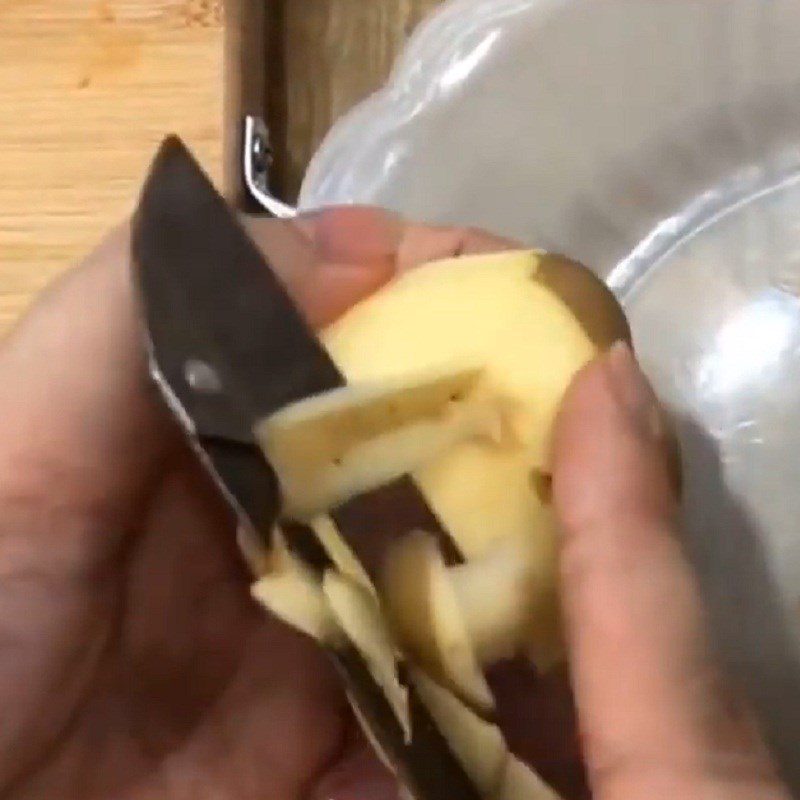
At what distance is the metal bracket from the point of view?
25.3 inches

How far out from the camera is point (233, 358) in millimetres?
389

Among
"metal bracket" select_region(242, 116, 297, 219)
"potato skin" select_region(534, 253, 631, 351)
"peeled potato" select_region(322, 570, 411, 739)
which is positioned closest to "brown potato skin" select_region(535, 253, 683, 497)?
"potato skin" select_region(534, 253, 631, 351)

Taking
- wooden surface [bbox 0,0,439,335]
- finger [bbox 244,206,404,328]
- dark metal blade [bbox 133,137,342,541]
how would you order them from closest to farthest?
dark metal blade [bbox 133,137,342,541], finger [bbox 244,206,404,328], wooden surface [bbox 0,0,439,335]

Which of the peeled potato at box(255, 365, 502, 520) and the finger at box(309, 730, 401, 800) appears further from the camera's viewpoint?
the finger at box(309, 730, 401, 800)

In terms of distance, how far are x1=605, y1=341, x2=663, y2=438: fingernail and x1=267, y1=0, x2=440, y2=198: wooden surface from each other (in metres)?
0.31

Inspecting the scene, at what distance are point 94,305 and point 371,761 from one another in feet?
0.68

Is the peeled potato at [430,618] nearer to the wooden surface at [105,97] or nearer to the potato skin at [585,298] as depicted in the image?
the potato skin at [585,298]

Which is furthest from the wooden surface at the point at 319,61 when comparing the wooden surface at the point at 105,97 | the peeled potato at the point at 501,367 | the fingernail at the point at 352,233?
the peeled potato at the point at 501,367

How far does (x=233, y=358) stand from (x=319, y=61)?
0.33m

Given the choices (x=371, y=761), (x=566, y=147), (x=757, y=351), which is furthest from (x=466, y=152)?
(x=371, y=761)

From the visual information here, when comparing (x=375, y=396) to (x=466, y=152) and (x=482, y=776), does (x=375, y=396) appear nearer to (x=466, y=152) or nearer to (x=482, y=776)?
(x=482, y=776)

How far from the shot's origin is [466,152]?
0.62m

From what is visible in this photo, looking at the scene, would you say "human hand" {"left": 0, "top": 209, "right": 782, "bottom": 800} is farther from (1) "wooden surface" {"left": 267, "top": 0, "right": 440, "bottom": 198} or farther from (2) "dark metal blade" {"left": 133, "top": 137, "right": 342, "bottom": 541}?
(1) "wooden surface" {"left": 267, "top": 0, "right": 440, "bottom": 198}

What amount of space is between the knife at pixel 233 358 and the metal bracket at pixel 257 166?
8.8 inches
